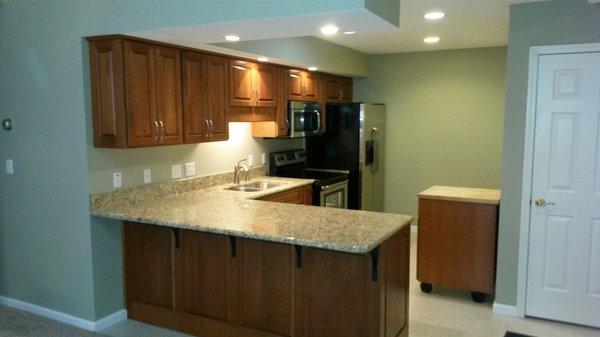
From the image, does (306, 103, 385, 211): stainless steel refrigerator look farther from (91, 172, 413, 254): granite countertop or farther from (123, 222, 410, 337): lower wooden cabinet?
(123, 222, 410, 337): lower wooden cabinet

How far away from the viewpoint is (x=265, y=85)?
4605 millimetres

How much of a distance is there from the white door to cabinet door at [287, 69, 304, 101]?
2340mm

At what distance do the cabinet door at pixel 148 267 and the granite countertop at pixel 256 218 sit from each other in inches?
8.3

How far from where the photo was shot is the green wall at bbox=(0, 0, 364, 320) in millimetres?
3322

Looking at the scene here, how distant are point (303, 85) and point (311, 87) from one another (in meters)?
0.19

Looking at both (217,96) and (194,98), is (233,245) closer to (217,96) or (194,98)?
(194,98)

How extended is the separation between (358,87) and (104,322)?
4.38m

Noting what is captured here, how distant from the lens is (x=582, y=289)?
3613 mm

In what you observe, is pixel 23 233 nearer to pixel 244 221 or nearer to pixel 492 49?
pixel 244 221

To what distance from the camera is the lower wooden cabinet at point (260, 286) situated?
2.85 metres

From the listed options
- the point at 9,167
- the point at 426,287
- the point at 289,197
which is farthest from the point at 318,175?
the point at 9,167

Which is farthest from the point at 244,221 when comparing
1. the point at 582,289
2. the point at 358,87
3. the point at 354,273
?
the point at 358,87

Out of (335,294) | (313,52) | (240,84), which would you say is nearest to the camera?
(335,294)

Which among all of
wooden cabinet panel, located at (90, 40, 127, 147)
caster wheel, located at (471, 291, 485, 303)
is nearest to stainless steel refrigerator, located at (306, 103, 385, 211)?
caster wheel, located at (471, 291, 485, 303)
